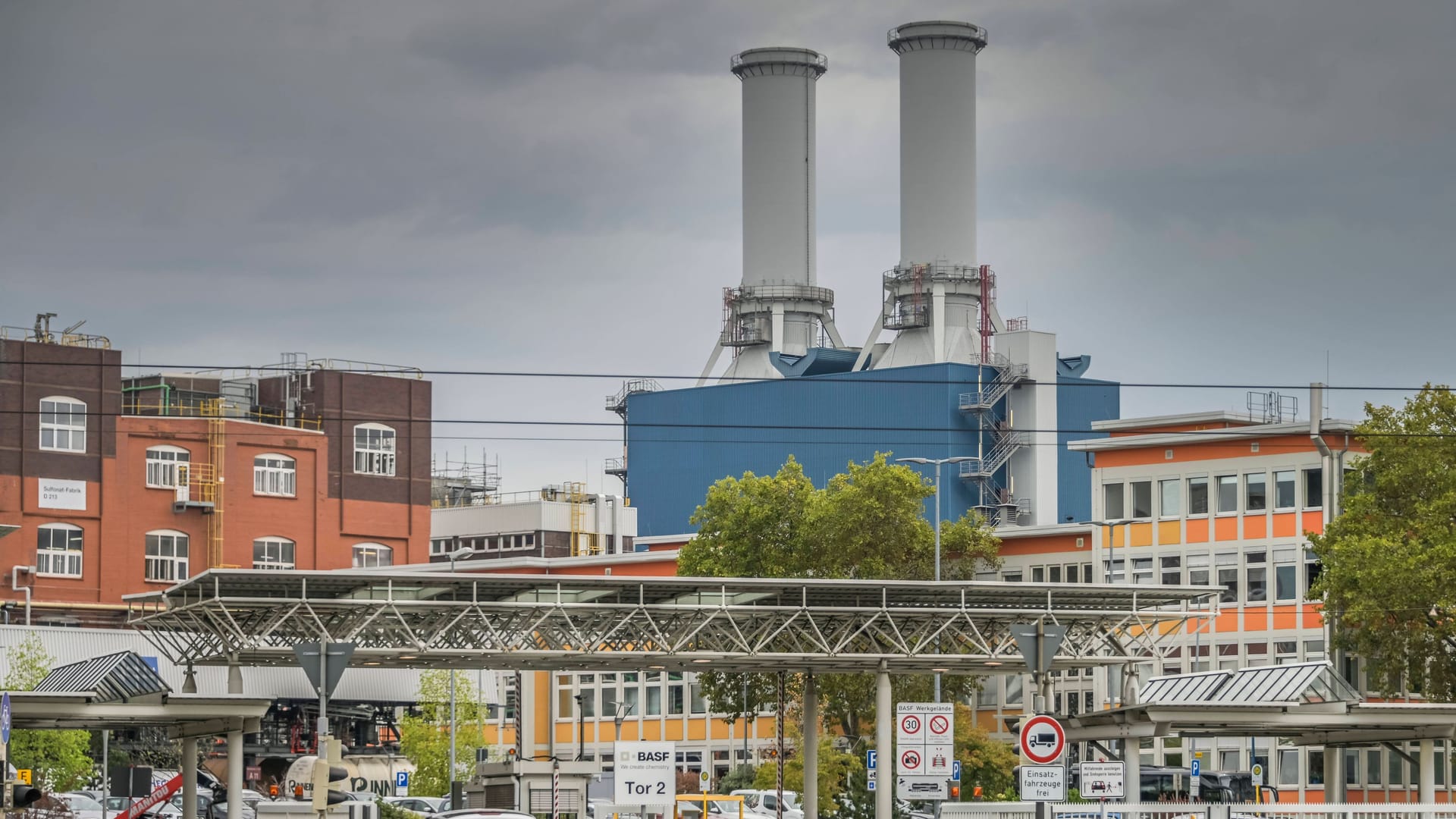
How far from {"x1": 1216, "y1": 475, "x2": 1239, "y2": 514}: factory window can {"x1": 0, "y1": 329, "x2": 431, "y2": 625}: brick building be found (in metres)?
33.5

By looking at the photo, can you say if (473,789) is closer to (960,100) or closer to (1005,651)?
(1005,651)

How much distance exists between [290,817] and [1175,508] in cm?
4780

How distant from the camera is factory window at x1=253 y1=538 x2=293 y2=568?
106938 millimetres

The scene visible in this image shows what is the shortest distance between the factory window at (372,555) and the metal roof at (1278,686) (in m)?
68.5

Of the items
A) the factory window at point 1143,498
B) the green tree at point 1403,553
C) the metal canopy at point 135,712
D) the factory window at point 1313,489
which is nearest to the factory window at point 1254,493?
the factory window at point 1313,489

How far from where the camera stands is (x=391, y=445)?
115m

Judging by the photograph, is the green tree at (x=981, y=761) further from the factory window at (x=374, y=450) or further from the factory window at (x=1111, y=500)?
the factory window at (x=374, y=450)

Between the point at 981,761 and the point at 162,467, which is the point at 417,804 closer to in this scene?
the point at 981,761

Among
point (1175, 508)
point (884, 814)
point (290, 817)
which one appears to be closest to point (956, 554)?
point (1175, 508)

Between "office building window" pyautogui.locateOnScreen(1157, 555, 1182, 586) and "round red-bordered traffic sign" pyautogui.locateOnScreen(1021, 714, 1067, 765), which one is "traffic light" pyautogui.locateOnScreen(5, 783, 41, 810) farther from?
"office building window" pyautogui.locateOnScreen(1157, 555, 1182, 586)

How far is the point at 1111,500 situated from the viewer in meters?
84.5

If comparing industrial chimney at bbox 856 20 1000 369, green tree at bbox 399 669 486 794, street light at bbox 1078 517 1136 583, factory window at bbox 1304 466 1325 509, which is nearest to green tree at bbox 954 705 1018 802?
street light at bbox 1078 517 1136 583

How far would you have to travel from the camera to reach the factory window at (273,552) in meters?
107

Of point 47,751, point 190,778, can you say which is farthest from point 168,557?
point 190,778
